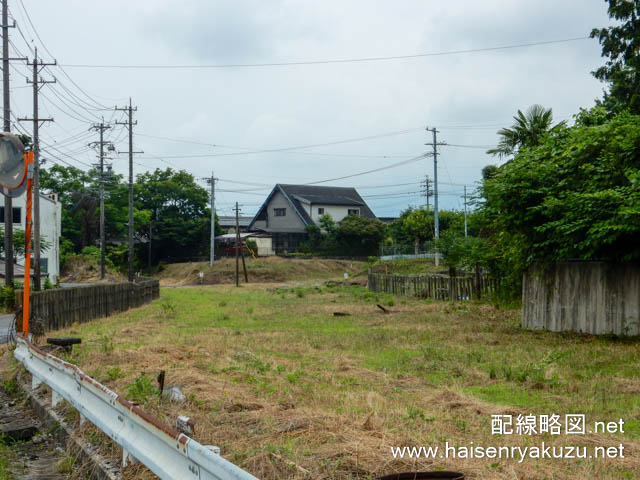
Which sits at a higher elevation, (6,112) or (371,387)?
(6,112)

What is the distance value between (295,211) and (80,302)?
54973 millimetres

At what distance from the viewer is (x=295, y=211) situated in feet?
249

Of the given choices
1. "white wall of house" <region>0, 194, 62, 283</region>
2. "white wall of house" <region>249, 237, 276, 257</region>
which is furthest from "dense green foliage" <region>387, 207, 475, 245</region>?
"white wall of house" <region>0, 194, 62, 283</region>

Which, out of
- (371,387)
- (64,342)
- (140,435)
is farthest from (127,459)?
(64,342)

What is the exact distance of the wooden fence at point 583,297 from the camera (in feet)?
49.2

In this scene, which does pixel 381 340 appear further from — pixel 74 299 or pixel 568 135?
pixel 74 299

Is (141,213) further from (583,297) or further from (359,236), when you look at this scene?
(583,297)

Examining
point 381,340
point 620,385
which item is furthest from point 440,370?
point 381,340

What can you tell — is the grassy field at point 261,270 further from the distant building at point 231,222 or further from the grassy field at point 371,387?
the grassy field at point 371,387

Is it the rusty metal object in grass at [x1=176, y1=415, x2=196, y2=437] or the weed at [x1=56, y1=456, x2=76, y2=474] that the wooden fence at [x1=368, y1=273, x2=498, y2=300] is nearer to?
the weed at [x1=56, y1=456, x2=76, y2=474]

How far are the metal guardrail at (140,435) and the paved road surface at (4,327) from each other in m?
10.3

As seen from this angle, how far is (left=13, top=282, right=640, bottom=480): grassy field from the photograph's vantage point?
203 inches

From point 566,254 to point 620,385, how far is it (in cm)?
700

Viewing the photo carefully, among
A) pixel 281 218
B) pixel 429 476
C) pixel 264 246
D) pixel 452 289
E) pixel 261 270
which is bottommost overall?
pixel 261 270
